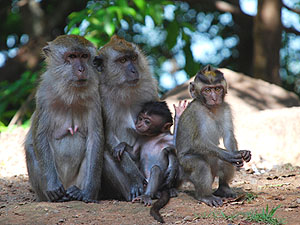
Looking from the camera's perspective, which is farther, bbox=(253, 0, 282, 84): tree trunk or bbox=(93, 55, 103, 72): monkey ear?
bbox=(253, 0, 282, 84): tree trunk

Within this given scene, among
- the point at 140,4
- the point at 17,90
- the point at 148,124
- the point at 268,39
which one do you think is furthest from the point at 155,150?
the point at 268,39

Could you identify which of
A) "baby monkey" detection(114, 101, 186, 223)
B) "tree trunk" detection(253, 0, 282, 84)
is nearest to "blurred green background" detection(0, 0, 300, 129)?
"tree trunk" detection(253, 0, 282, 84)

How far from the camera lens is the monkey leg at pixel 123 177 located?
557 cm

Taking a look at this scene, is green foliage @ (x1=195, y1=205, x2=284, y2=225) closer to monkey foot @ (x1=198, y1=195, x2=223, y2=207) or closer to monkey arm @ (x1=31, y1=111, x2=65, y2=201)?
monkey foot @ (x1=198, y1=195, x2=223, y2=207)

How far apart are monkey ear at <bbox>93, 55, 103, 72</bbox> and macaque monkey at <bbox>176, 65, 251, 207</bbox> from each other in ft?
4.13

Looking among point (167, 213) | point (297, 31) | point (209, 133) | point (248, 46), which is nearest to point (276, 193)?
point (209, 133)

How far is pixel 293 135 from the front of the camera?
7867mm

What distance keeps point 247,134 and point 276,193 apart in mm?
Answer: 2905

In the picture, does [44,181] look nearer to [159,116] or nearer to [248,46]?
[159,116]

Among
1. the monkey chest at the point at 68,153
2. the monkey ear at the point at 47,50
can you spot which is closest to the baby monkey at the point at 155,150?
the monkey chest at the point at 68,153

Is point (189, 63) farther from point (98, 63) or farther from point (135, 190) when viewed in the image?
point (135, 190)

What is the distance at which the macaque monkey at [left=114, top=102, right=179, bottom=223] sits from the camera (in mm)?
5520

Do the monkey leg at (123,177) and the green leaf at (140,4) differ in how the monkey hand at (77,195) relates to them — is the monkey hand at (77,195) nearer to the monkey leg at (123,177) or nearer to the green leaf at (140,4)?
the monkey leg at (123,177)

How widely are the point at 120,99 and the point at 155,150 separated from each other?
77cm
